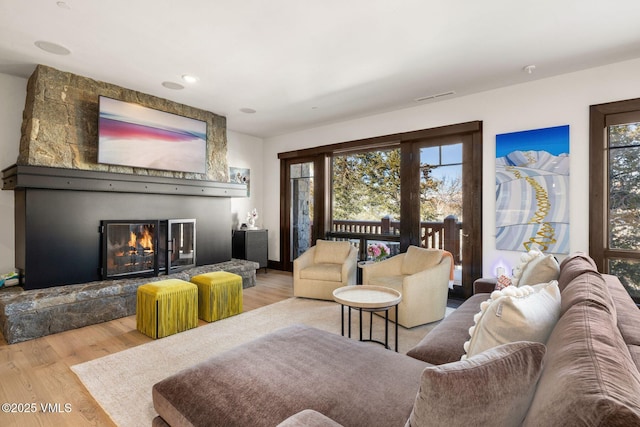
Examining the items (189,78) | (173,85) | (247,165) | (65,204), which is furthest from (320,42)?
(247,165)

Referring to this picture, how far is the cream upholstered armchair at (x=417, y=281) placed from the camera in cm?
315

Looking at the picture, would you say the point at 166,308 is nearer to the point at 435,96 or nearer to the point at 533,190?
the point at 435,96

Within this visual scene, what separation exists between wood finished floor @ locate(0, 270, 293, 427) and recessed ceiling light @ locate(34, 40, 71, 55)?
280 cm

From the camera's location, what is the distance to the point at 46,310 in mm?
3029

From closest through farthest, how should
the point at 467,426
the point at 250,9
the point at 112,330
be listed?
1. the point at 467,426
2. the point at 250,9
3. the point at 112,330

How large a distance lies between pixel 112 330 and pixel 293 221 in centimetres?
362

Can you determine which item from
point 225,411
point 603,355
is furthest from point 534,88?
point 225,411

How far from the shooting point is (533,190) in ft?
12.0

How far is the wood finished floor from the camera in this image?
1.85 metres

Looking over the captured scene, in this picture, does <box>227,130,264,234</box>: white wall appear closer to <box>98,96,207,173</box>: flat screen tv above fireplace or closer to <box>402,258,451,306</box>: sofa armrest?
<box>98,96,207,173</box>: flat screen tv above fireplace

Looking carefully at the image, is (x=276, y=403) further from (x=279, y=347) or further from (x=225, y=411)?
(x=279, y=347)

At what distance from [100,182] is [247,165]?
300 cm

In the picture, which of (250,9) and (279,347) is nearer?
(279,347)

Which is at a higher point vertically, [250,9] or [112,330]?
[250,9]
